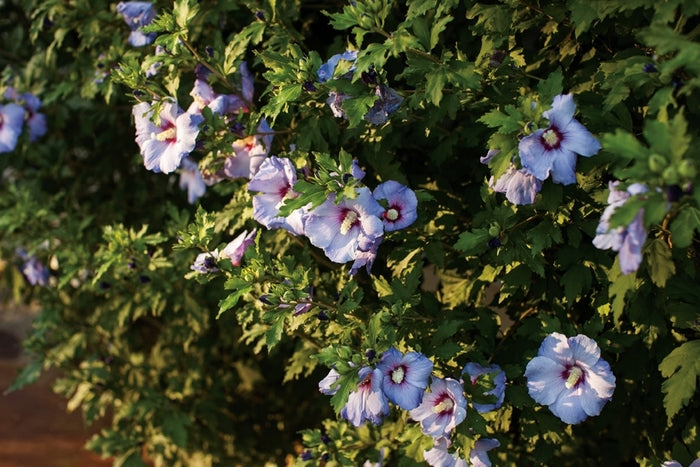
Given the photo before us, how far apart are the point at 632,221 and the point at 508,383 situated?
82cm

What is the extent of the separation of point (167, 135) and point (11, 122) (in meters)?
1.12

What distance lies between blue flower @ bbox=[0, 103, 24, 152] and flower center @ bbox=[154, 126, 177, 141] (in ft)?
3.42

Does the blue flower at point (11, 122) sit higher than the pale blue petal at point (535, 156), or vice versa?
the pale blue petal at point (535, 156)

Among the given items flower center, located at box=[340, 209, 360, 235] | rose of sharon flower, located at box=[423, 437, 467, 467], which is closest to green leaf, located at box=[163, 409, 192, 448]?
rose of sharon flower, located at box=[423, 437, 467, 467]

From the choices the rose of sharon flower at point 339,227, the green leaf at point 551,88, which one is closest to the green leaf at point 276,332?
the rose of sharon flower at point 339,227

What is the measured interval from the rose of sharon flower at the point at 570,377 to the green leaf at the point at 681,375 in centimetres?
14

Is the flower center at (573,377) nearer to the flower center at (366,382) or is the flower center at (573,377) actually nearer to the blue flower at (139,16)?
the flower center at (366,382)

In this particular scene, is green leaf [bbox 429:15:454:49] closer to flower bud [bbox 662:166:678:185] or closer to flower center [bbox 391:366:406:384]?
flower bud [bbox 662:166:678:185]

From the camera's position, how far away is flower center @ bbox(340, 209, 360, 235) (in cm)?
197

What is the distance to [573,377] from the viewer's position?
1.96m

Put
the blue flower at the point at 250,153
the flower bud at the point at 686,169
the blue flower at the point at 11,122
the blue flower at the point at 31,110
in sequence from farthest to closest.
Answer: the blue flower at the point at 31,110, the blue flower at the point at 11,122, the blue flower at the point at 250,153, the flower bud at the point at 686,169

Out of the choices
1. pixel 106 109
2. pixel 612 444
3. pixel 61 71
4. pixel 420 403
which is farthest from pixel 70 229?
pixel 612 444

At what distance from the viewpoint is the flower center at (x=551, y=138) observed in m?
1.77

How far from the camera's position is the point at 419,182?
2533 mm
